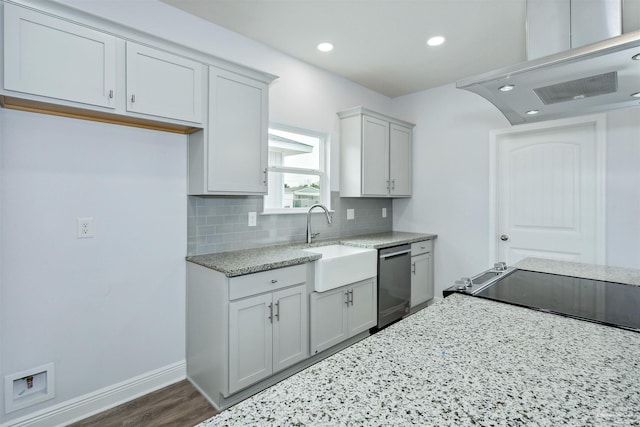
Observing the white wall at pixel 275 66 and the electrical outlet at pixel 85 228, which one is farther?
the white wall at pixel 275 66

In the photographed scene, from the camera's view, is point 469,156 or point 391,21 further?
point 469,156

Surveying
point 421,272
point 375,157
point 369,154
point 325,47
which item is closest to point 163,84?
point 325,47

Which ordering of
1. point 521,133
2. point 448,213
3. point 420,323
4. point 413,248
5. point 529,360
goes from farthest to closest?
point 448,213, point 413,248, point 521,133, point 420,323, point 529,360

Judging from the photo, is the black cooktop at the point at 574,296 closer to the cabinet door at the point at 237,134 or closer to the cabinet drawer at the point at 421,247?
the cabinet door at the point at 237,134

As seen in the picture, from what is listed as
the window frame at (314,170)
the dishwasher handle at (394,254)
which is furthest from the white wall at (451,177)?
the window frame at (314,170)

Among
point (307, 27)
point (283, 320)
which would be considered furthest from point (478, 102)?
point (283, 320)

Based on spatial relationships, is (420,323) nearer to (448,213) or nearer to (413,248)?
(413,248)

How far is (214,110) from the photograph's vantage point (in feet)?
7.36

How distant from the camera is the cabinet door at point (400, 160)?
3.83m

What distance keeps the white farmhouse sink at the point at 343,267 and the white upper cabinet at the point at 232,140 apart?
0.78m

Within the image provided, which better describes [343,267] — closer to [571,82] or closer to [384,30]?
[571,82]

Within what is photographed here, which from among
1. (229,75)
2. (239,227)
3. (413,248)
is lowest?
(413,248)

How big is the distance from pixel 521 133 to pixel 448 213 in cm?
113

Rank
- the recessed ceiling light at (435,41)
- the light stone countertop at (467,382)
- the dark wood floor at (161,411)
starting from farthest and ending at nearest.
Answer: the recessed ceiling light at (435,41)
the dark wood floor at (161,411)
the light stone countertop at (467,382)
